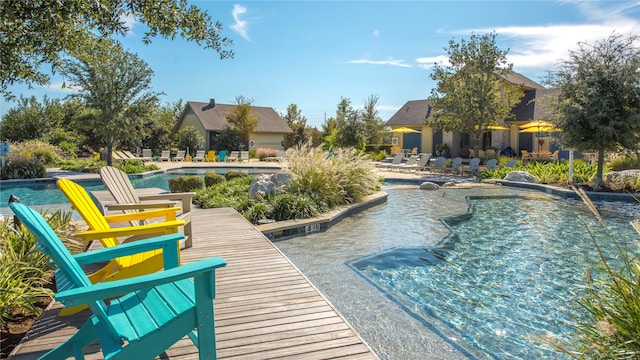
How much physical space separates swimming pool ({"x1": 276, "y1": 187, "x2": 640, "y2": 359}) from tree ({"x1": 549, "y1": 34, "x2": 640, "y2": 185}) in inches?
118

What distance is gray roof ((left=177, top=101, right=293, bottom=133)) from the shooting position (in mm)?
32562

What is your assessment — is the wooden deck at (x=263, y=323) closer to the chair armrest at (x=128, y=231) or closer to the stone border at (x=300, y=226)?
the chair armrest at (x=128, y=231)

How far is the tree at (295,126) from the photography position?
3647 centimetres

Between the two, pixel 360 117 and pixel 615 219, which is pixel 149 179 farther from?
pixel 615 219

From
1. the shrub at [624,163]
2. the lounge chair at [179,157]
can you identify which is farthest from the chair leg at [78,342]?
the lounge chair at [179,157]

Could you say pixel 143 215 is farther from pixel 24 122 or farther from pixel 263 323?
pixel 24 122

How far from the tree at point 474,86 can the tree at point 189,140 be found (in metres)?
18.0

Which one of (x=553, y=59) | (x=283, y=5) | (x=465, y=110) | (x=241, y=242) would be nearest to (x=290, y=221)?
(x=241, y=242)

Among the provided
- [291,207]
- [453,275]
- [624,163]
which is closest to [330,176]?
[291,207]

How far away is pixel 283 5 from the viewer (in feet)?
32.3

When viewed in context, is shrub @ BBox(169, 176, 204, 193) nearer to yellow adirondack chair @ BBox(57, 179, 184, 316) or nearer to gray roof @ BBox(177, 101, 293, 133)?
yellow adirondack chair @ BBox(57, 179, 184, 316)

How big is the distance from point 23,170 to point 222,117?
19621 mm

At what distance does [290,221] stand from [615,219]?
255 inches

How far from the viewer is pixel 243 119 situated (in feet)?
99.4
